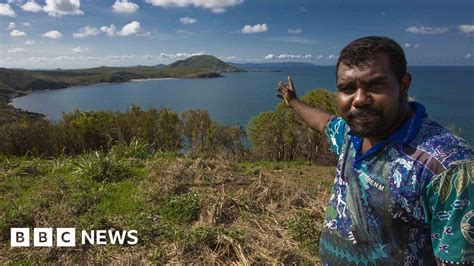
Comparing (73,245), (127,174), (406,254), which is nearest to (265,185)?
(127,174)

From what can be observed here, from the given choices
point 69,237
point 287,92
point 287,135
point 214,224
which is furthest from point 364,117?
point 287,135

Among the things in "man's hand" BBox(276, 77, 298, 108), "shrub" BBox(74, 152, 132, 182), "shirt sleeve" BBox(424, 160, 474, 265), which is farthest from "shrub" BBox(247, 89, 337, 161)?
"shirt sleeve" BBox(424, 160, 474, 265)

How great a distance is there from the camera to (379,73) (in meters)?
1.33

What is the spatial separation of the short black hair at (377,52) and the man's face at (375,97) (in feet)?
0.05

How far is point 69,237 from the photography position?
14.3ft

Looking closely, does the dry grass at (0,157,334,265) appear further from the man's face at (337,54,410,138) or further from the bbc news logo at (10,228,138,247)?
the man's face at (337,54,410,138)

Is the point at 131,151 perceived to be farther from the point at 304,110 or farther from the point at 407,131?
the point at 407,131

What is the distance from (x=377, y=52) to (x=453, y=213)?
59 centimetres

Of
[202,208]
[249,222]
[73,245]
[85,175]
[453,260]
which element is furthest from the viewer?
[85,175]

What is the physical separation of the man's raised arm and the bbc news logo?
283 cm

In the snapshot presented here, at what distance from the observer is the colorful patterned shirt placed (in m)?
1.15

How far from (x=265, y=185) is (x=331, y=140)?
4.37 metres

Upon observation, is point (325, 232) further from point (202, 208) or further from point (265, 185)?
point (265, 185)

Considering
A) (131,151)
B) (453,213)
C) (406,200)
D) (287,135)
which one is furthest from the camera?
(287,135)
